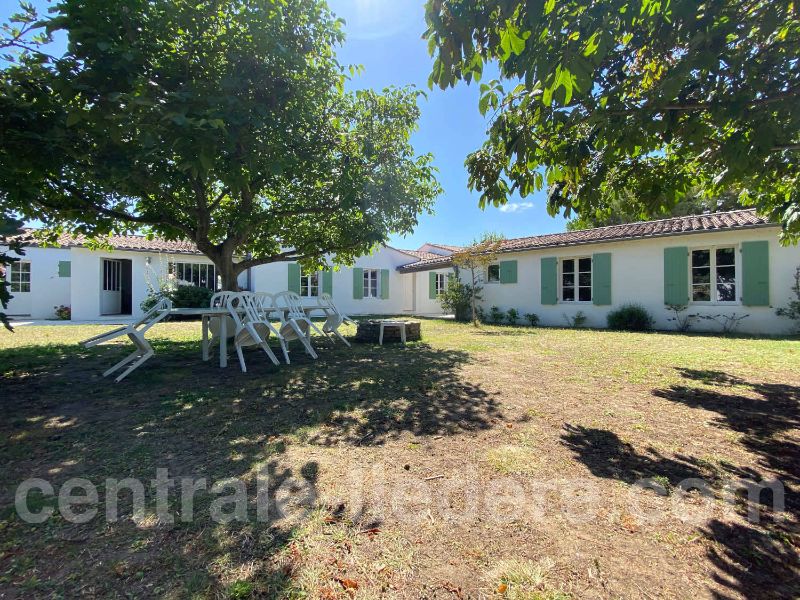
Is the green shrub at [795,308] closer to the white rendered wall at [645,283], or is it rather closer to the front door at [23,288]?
the white rendered wall at [645,283]

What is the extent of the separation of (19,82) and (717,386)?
28.5 ft

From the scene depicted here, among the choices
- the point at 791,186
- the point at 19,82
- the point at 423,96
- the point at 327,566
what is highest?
the point at 423,96

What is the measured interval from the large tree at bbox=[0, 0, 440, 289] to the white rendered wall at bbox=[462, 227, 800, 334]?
6.92 metres

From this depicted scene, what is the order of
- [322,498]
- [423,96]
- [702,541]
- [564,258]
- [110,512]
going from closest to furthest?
[702,541], [110,512], [322,498], [423,96], [564,258]

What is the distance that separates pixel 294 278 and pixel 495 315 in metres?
8.64

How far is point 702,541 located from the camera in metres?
1.77

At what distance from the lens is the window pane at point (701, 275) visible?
34.3ft

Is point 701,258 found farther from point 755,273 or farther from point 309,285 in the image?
point 309,285

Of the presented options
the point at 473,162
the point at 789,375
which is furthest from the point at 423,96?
the point at 789,375

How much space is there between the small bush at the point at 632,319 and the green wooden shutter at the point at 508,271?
12.8 ft

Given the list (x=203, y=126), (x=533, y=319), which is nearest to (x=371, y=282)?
(x=533, y=319)

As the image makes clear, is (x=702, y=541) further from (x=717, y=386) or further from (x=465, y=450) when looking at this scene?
(x=717, y=386)

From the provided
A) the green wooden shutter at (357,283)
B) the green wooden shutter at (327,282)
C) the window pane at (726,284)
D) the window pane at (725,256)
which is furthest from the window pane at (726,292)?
the green wooden shutter at (327,282)

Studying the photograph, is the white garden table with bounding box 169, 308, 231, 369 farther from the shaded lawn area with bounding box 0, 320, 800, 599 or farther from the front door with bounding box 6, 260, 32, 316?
the front door with bounding box 6, 260, 32, 316
